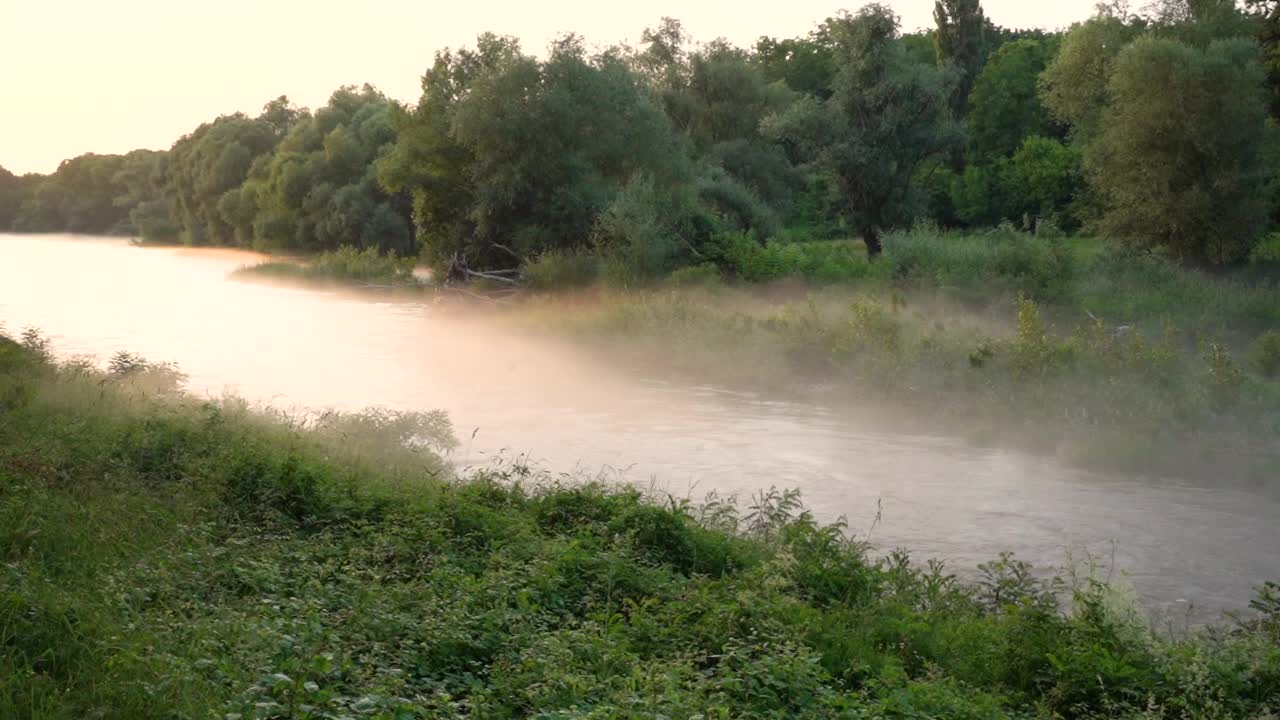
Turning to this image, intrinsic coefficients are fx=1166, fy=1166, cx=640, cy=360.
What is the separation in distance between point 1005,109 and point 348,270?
130 ft

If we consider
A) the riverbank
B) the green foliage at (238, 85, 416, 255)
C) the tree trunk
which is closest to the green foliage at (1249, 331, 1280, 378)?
the tree trunk

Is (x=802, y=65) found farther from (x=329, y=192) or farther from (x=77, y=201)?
(x=77, y=201)

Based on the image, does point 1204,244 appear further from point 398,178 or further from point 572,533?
point 572,533

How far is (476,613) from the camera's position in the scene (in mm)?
8078

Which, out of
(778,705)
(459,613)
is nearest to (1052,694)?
(778,705)

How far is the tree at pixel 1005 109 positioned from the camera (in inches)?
2709

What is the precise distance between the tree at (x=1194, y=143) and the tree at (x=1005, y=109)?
3214 cm

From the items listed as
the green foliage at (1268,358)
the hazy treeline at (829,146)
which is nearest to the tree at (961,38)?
the hazy treeline at (829,146)

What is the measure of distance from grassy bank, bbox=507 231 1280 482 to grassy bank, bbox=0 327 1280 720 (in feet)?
31.3

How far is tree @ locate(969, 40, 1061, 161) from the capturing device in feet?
226

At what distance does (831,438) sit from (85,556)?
15.3m

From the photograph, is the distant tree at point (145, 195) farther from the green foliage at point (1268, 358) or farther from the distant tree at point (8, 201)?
the green foliage at point (1268, 358)

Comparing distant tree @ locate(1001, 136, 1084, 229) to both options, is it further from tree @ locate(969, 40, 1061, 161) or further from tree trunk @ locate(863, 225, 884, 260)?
tree trunk @ locate(863, 225, 884, 260)

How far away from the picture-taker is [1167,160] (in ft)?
118
